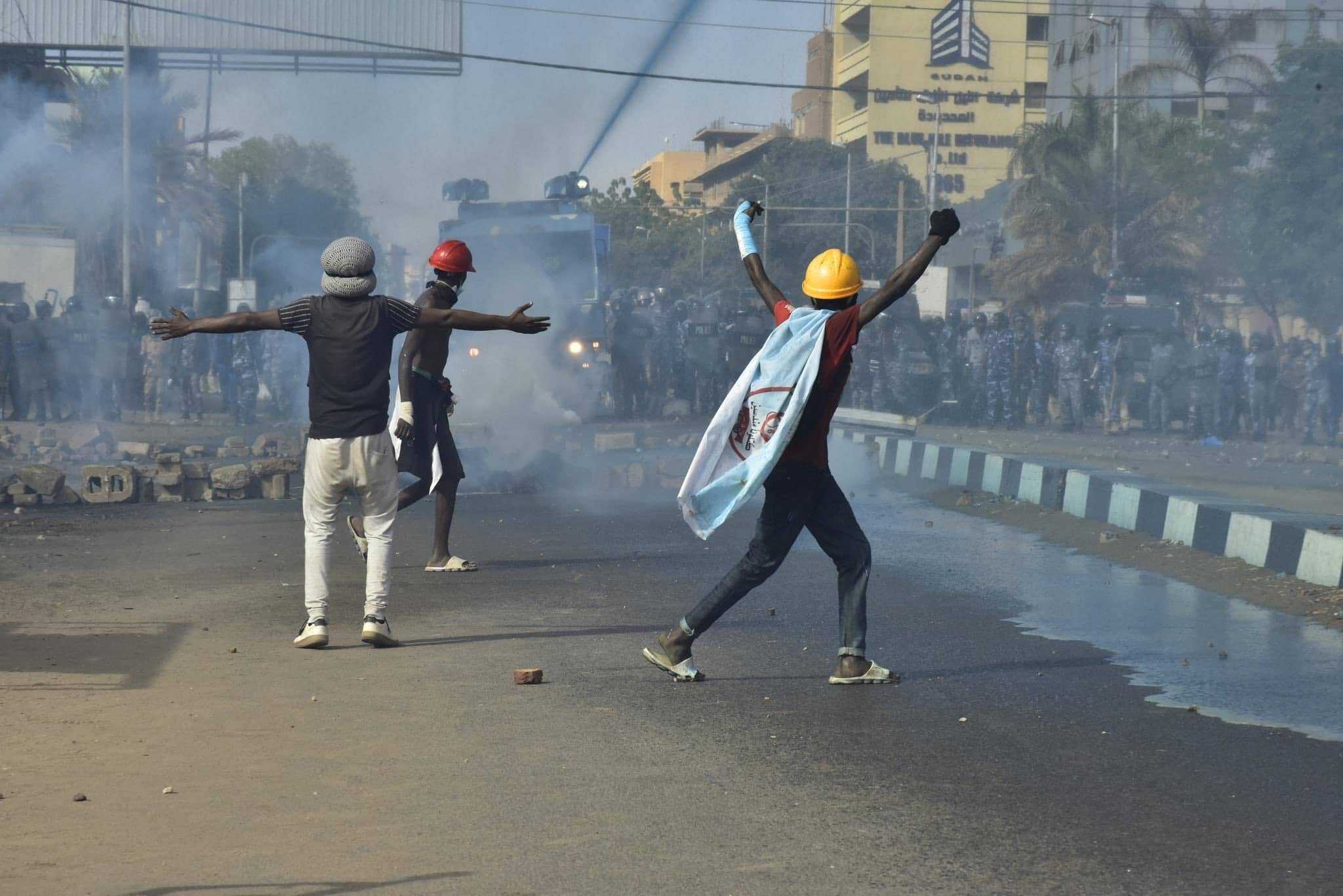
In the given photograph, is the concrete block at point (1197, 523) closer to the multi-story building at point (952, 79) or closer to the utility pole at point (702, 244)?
the utility pole at point (702, 244)

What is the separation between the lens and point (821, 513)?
6188 mm

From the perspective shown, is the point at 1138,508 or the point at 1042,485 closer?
the point at 1138,508

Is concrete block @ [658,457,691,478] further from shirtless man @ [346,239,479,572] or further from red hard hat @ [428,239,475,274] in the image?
red hard hat @ [428,239,475,274]

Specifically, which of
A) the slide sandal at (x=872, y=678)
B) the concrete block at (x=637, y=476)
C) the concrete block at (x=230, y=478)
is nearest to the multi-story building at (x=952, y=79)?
the concrete block at (x=637, y=476)

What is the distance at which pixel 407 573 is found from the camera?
938 cm

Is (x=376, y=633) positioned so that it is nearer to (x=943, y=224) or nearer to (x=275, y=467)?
(x=943, y=224)

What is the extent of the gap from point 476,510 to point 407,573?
3.94 m

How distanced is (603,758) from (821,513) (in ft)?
5.34

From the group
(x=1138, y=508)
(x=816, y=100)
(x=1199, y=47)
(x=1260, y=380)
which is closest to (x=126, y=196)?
(x=1260, y=380)

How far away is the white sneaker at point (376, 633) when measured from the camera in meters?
6.79

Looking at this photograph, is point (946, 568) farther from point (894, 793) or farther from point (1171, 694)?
point (894, 793)

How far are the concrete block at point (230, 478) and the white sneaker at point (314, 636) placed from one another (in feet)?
26.1

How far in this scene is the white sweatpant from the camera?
22.1 ft

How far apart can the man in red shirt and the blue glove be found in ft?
0.36
